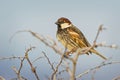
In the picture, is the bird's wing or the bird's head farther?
the bird's head

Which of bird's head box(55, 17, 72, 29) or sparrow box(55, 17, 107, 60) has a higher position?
bird's head box(55, 17, 72, 29)

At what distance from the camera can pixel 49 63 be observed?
345cm

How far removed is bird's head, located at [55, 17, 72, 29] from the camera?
8.18 meters

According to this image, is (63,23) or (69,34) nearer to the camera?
(69,34)

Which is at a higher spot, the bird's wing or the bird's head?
the bird's head

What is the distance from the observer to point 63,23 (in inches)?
324

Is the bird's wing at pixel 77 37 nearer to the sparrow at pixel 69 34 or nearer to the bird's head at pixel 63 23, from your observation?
the sparrow at pixel 69 34

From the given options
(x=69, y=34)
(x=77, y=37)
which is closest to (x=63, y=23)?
(x=69, y=34)

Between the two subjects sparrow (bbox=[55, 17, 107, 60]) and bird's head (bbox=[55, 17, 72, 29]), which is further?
bird's head (bbox=[55, 17, 72, 29])

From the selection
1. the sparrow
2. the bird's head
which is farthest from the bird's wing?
the bird's head

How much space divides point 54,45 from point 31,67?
967 mm

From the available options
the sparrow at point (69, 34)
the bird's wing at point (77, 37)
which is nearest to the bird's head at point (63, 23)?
the sparrow at point (69, 34)

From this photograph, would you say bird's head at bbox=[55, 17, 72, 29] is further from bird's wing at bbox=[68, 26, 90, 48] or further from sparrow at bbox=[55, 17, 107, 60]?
bird's wing at bbox=[68, 26, 90, 48]

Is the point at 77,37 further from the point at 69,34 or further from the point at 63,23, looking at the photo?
the point at 63,23
